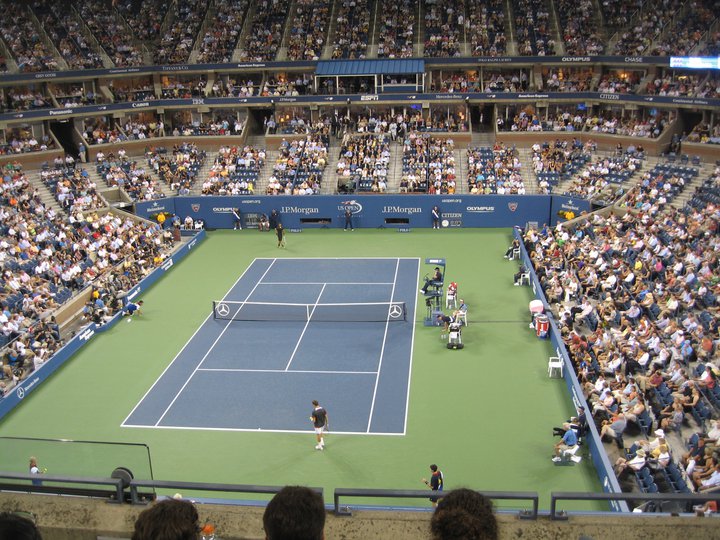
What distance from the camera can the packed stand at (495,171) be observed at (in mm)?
42034

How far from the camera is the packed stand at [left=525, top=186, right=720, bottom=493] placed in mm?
16719

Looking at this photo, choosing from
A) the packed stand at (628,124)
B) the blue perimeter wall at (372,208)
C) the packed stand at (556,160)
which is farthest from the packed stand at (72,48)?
the packed stand at (628,124)

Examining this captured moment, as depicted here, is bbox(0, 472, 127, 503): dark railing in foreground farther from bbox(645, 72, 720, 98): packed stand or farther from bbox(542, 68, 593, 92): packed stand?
bbox(542, 68, 593, 92): packed stand

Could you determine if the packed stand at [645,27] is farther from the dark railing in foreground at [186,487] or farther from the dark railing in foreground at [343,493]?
the dark railing in foreground at [186,487]

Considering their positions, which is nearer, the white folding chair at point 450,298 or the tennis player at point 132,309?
the white folding chair at point 450,298

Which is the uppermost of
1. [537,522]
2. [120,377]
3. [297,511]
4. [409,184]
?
[297,511]

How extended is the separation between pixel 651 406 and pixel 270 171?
104 feet

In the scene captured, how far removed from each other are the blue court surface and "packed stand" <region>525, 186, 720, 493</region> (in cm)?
575

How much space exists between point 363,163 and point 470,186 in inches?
275

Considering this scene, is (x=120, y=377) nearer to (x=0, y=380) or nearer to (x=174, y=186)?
(x=0, y=380)

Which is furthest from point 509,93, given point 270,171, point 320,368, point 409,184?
point 320,368

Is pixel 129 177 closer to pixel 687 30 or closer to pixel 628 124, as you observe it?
pixel 628 124

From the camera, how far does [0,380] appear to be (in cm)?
2355

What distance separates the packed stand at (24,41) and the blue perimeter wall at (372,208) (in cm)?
1283
